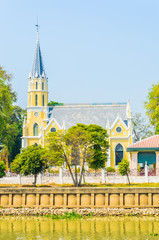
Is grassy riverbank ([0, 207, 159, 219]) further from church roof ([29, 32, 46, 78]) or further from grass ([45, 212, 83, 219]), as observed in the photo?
church roof ([29, 32, 46, 78])

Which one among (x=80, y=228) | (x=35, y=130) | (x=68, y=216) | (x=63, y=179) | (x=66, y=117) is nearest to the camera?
(x=80, y=228)

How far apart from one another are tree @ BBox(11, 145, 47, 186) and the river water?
992cm

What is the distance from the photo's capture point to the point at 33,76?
2874 inches

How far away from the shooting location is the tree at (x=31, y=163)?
41156mm

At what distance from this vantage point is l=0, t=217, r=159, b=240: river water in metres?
26.9

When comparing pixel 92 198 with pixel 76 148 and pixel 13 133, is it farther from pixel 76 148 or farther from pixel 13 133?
pixel 13 133

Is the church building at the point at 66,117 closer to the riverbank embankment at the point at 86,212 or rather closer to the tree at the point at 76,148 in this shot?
the tree at the point at 76,148

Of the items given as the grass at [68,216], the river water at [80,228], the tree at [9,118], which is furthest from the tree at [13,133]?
the river water at [80,228]

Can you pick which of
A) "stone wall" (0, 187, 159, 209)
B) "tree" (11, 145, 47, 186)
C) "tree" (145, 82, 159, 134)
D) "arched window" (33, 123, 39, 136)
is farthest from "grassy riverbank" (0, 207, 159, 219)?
"arched window" (33, 123, 39, 136)

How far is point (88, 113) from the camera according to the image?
2753 inches


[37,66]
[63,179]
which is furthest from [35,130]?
[63,179]

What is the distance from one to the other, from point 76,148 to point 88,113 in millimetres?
27503

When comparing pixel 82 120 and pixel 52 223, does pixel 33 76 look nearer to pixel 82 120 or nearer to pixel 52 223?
pixel 82 120

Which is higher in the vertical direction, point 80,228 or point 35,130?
point 35,130
